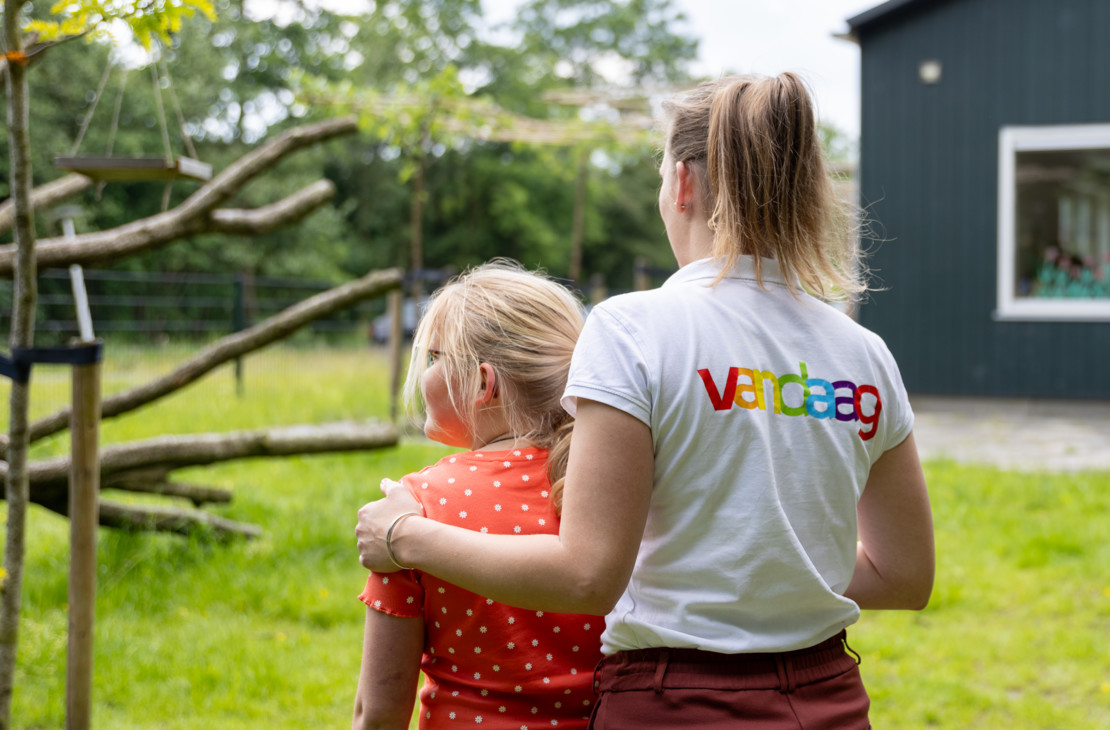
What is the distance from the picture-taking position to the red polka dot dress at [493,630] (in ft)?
4.72

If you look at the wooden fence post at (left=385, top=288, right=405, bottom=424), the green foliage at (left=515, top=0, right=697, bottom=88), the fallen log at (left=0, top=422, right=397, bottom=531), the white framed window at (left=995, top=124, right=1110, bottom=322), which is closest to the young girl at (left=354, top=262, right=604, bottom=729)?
the fallen log at (left=0, top=422, right=397, bottom=531)

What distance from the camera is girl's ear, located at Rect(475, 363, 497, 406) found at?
1.51 metres

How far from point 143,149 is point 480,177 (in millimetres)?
15965

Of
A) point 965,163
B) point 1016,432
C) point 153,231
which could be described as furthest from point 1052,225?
point 153,231

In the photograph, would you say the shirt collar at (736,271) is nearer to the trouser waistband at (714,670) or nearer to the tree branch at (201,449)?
the trouser waistband at (714,670)

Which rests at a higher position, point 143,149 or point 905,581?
point 143,149

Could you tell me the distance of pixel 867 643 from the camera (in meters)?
4.05

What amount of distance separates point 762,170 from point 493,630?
0.74 meters

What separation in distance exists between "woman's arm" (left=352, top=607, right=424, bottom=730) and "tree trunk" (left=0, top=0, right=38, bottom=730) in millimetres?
1303

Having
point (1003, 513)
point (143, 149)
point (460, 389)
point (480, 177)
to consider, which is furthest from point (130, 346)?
point (480, 177)

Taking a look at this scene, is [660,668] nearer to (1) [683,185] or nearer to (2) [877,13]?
(1) [683,185]

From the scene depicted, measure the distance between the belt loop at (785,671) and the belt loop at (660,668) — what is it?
0.14 metres

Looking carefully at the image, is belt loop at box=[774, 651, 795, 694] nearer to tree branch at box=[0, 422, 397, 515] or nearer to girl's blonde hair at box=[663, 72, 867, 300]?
girl's blonde hair at box=[663, 72, 867, 300]

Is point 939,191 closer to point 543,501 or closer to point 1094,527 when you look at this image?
point 1094,527
